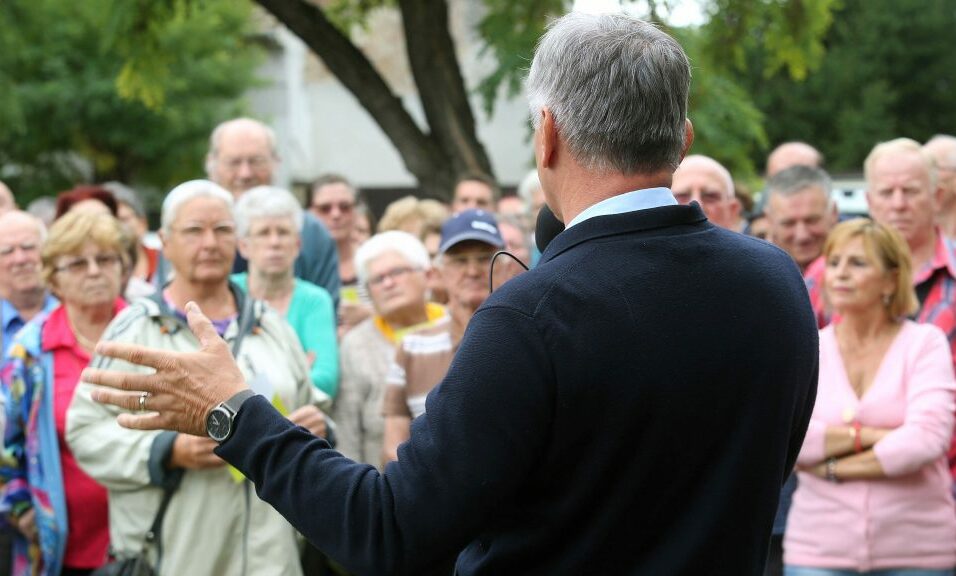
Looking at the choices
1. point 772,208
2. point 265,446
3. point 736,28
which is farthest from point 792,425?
point 736,28

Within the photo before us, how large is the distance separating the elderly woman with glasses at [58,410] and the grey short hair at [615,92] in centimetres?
330

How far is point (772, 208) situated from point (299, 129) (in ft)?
77.3

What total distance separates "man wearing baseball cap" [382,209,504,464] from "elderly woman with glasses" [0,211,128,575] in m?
1.16

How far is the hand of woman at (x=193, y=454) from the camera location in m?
4.25

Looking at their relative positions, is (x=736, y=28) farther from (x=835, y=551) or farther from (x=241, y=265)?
(x=835, y=551)

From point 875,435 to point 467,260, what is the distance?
1737 mm

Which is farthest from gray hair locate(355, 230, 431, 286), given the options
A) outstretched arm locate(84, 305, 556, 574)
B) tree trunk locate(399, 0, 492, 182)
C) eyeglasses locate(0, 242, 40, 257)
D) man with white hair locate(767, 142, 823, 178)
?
tree trunk locate(399, 0, 492, 182)

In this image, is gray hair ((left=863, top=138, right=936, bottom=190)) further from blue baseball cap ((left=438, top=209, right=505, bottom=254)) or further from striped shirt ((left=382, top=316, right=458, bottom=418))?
striped shirt ((left=382, top=316, right=458, bottom=418))

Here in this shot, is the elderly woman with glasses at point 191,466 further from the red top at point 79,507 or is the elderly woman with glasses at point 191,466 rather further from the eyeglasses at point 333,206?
the eyeglasses at point 333,206

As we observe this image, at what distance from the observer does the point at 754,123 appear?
13.6m

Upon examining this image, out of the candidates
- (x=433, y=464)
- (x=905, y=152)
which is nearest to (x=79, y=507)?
(x=433, y=464)

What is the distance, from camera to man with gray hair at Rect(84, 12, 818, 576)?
207 centimetres

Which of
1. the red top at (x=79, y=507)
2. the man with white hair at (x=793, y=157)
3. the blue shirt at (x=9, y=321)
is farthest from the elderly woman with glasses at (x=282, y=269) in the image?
the man with white hair at (x=793, y=157)

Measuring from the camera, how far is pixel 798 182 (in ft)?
19.4
